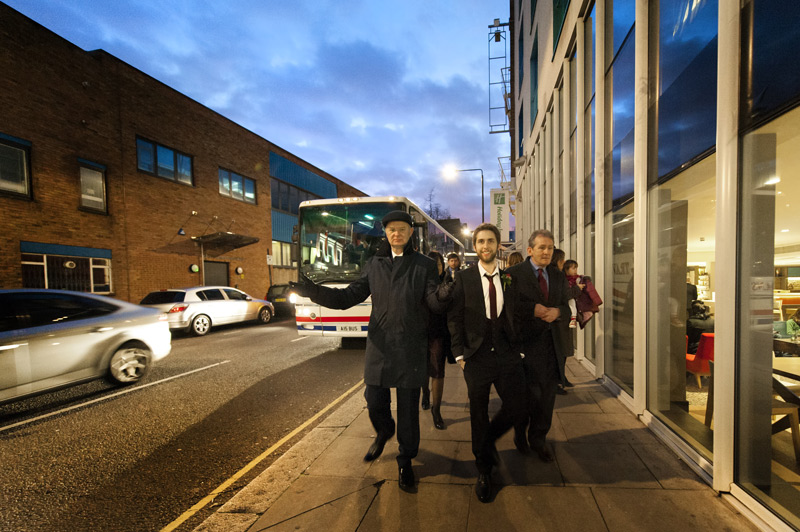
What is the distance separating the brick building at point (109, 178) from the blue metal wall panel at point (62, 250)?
33 mm

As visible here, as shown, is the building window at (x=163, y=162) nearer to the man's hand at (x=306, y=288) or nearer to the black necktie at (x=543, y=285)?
the man's hand at (x=306, y=288)

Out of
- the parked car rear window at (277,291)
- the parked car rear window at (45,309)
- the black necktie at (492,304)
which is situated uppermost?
the black necktie at (492,304)

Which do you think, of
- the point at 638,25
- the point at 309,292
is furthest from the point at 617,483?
the point at 638,25

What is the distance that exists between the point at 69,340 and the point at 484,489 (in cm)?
571

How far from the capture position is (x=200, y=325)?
1177 centimetres

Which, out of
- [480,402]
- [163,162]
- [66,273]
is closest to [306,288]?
[480,402]

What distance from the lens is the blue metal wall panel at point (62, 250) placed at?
11692 mm

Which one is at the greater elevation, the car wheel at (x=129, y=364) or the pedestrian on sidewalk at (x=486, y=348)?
the pedestrian on sidewalk at (x=486, y=348)

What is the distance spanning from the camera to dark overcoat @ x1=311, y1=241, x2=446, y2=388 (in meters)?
2.94

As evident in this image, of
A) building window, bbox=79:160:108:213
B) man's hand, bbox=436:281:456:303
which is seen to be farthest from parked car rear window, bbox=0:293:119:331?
building window, bbox=79:160:108:213

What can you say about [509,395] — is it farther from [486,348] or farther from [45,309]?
[45,309]

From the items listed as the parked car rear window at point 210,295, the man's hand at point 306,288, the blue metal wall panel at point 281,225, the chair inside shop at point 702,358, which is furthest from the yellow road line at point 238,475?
the blue metal wall panel at point 281,225

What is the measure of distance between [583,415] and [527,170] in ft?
47.1

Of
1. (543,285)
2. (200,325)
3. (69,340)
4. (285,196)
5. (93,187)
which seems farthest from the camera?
(285,196)
